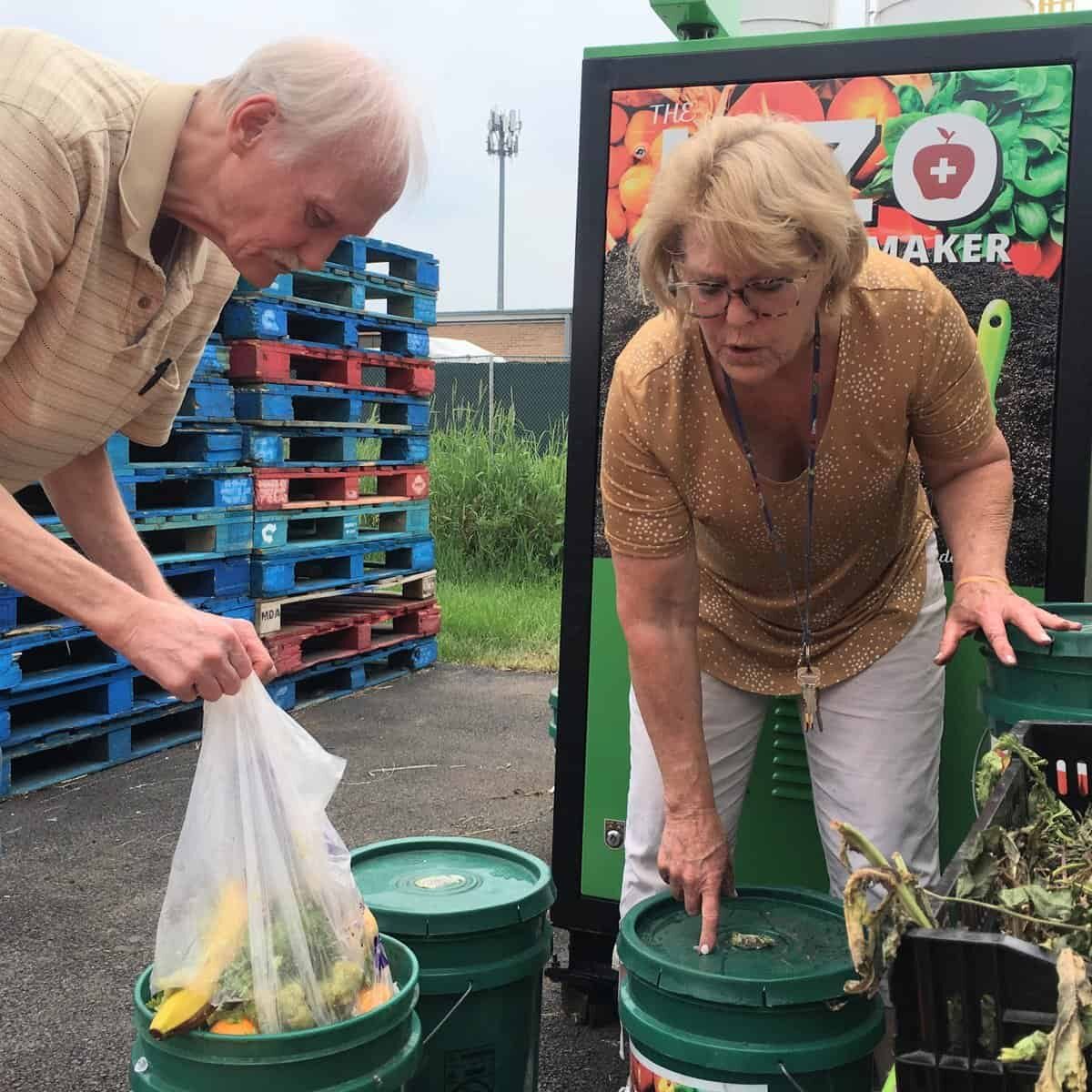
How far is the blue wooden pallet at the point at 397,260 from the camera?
232 inches

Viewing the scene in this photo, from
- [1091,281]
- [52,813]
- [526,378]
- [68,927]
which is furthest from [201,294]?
[526,378]

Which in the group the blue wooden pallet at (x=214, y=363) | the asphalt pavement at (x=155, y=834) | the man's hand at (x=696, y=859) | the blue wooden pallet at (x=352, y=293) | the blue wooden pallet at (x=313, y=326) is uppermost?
the blue wooden pallet at (x=352, y=293)

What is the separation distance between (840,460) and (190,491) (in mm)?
3683

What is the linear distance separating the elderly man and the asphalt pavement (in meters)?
1.54

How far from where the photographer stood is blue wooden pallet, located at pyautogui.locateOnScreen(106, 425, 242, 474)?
195 inches

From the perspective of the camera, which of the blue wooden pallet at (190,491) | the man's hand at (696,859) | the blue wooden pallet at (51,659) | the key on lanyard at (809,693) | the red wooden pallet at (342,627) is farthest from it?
the red wooden pallet at (342,627)

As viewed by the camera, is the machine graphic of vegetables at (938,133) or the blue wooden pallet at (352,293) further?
the blue wooden pallet at (352,293)

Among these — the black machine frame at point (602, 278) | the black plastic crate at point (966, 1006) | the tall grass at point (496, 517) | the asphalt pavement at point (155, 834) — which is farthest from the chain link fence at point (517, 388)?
the black plastic crate at point (966, 1006)

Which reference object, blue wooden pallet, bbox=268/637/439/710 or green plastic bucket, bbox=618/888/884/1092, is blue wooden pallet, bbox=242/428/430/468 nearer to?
blue wooden pallet, bbox=268/637/439/710

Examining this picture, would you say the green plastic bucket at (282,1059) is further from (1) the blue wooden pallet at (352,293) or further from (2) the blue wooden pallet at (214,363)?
(1) the blue wooden pallet at (352,293)

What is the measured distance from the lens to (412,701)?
6.04 metres

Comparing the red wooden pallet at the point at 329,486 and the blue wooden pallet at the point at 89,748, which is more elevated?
the red wooden pallet at the point at 329,486

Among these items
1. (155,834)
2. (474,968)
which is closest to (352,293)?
(155,834)

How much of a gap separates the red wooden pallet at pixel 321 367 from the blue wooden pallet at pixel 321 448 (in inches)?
9.3
